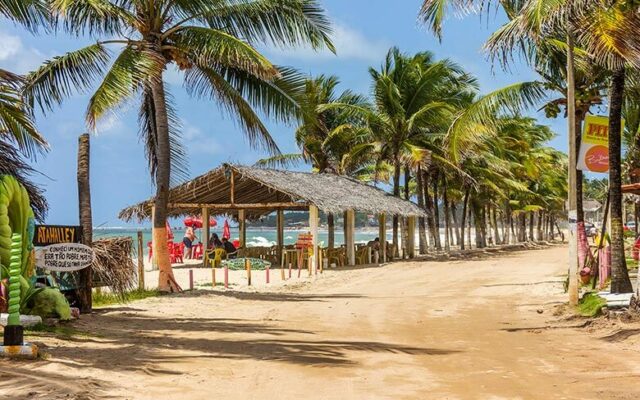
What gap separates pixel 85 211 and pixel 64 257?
1.66 meters

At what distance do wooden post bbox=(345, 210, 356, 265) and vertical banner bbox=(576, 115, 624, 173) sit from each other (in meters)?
14.5

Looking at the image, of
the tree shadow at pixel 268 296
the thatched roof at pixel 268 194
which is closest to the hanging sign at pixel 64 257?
the tree shadow at pixel 268 296

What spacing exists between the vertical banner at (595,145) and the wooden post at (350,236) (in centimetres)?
1446

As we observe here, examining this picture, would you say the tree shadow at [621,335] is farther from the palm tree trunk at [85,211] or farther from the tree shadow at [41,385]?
the palm tree trunk at [85,211]

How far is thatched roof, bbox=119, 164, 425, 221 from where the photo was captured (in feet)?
83.2

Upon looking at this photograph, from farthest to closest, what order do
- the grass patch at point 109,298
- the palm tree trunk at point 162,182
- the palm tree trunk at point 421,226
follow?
the palm tree trunk at point 421,226 → the palm tree trunk at point 162,182 → the grass patch at point 109,298

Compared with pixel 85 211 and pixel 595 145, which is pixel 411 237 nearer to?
pixel 595 145

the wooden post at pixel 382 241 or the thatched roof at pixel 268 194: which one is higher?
the thatched roof at pixel 268 194

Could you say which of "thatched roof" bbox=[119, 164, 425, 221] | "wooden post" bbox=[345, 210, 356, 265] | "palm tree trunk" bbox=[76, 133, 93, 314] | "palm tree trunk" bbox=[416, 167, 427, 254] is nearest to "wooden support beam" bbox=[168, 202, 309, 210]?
"thatched roof" bbox=[119, 164, 425, 221]

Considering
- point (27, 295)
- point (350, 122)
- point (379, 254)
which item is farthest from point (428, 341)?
point (350, 122)

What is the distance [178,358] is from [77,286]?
14.9 feet

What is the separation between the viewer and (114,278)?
45.4 ft

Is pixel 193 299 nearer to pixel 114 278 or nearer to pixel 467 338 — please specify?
pixel 114 278

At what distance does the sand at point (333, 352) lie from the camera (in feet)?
22.6
